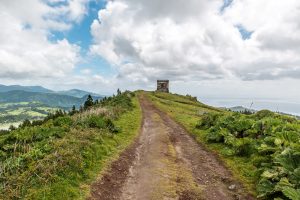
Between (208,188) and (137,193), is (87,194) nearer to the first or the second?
(137,193)

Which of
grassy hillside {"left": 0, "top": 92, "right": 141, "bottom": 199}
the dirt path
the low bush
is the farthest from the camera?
the dirt path

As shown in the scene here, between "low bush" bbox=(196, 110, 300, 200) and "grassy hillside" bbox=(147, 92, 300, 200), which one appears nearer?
"low bush" bbox=(196, 110, 300, 200)

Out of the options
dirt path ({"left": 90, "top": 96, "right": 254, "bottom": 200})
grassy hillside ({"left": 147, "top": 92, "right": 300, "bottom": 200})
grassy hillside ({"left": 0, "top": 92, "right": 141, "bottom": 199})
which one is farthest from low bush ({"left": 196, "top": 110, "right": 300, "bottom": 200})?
grassy hillside ({"left": 0, "top": 92, "right": 141, "bottom": 199})

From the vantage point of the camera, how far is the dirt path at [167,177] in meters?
12.6

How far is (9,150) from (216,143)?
13.9 metres

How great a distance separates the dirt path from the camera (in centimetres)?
1263

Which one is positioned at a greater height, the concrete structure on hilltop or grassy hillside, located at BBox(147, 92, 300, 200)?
the concrete structure on hilltop

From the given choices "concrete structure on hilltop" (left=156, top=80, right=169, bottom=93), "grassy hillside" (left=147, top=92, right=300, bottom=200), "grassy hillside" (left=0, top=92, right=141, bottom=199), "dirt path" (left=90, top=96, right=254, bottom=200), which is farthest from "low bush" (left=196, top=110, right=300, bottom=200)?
"concrete structure on hilltop" (left=156, top=80, right=169, bottom=93)

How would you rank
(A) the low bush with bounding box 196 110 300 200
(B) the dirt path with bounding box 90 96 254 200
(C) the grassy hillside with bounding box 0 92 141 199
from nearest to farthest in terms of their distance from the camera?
(A) the low bush with bounding box 196 110 300 200, (C) the grassy hillside with bounding box 0 92 141 199, (B) the dirt path with bounding box 90 96 254 200

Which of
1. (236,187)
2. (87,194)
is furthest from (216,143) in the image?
(87,194)

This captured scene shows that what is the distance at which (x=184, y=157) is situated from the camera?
1923 centimetres

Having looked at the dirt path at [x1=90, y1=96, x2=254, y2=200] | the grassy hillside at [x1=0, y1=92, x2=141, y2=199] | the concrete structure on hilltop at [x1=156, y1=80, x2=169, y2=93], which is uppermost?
the concrete structure on hilltop at [x1=156, y1=80, x2=169, y2=93]

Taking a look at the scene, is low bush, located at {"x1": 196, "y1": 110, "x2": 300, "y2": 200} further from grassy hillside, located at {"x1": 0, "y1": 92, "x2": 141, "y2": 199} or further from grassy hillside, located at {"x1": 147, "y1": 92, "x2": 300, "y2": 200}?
grassy hillside, located at {"x1": 0, "y1": 92, "x2": 141, "y2": 199}

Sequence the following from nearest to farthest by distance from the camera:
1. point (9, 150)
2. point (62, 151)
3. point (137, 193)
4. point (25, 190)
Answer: point (25, 190) < point (137, 193) < point (62, 151) < point (9, 150)
